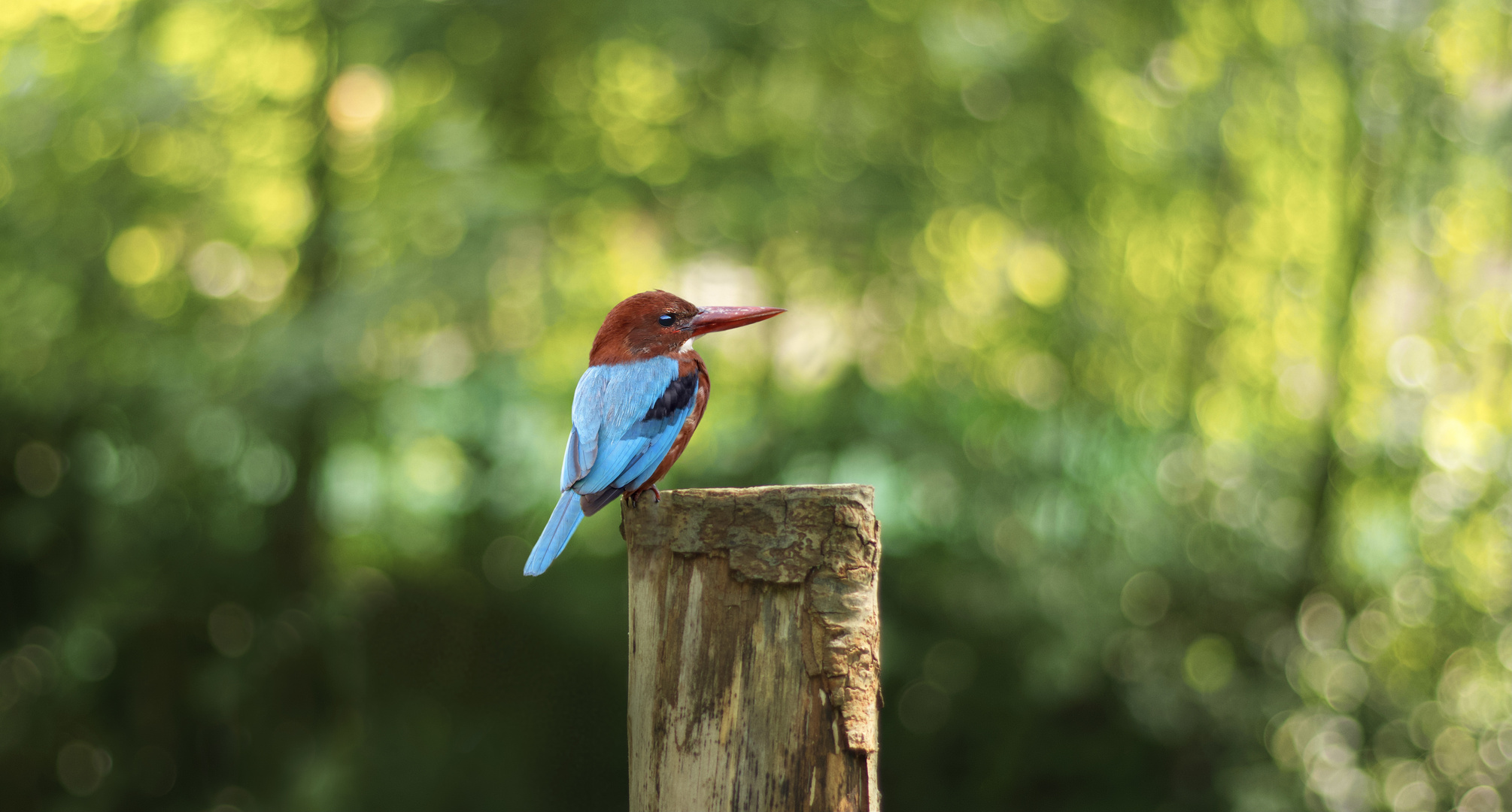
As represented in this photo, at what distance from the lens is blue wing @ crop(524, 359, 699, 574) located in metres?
1.94

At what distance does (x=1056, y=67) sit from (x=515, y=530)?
2957mm

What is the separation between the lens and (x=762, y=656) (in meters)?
1.54

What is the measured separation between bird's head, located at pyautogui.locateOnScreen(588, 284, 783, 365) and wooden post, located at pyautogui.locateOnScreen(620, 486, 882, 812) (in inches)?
26.8

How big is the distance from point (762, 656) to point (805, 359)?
248 centimetres

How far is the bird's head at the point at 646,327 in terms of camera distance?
7.49ft

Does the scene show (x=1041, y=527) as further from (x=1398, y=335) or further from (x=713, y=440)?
(x=1398, y=335)

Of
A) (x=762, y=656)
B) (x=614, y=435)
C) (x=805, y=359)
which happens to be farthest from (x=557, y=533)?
(x=805, y=359)

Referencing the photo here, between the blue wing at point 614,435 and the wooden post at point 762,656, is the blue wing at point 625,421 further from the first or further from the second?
the wooden post at point 762,656

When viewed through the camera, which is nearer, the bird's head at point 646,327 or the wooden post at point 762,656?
the wooden post at point 762,656

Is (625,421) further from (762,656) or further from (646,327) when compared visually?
(762,656)

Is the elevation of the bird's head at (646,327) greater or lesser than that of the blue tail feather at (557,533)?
greater

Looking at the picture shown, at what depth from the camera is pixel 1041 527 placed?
4043 mm

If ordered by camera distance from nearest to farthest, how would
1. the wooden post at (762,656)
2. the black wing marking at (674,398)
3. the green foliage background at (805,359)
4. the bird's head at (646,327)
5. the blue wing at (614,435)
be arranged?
the wooden post at (762,656)
the blue wing at (614,435)
the black wing marking at (674,398)
the bird's head at (646,327)
the green foliage background at (805,359)

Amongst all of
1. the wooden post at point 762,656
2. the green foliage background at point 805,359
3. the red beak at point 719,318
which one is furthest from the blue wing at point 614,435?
the green foliage background at point 805,359
